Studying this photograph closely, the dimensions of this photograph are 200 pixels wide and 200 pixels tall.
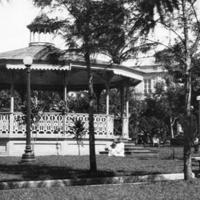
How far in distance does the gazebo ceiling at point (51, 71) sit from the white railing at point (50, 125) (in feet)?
5.77

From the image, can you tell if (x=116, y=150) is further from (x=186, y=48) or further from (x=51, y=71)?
(x=186, y=48)

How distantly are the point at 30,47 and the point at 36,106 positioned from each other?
4710 millimetres

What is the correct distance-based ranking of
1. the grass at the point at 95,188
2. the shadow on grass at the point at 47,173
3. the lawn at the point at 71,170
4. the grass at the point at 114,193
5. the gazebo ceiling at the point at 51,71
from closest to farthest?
the grass at the point at 114,193
the grass at the point at 95,188
the shadow on grass at the point at 47,173
the lawn at the point at 71,170
the gazebo ceiling at the point at 51,71

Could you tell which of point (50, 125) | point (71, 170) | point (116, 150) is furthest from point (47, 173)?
point (50, 125)

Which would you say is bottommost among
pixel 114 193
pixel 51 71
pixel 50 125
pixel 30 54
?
pixel 114 193

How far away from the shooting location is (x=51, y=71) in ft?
76.4

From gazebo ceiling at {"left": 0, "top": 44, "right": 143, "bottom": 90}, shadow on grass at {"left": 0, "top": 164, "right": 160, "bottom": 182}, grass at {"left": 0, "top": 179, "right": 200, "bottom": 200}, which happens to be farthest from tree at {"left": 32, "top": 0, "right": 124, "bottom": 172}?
gazebo ceiling at {"left": 0, "top": 44, "right": 143, "bottom": 90}

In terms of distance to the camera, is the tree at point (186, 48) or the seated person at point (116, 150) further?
the seated person at point (116, 150)

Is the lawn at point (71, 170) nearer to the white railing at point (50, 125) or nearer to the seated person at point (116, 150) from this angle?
the seated person at point (116, 150)

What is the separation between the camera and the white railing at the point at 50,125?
2189 centimetres

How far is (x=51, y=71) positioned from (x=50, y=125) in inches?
110

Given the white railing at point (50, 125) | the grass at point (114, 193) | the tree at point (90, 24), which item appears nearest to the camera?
the grass at point (114, 193)

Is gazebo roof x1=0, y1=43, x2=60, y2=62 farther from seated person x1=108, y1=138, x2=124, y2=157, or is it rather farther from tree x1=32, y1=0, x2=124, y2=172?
tree x1=32, y1=0, x2=124, y2=172

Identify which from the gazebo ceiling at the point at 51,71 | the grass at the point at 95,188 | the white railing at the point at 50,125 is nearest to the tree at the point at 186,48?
the grass at the point at 95,188
